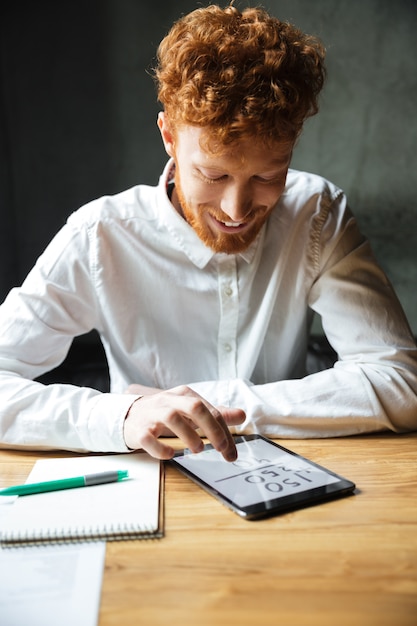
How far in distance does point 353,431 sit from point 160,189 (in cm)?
71

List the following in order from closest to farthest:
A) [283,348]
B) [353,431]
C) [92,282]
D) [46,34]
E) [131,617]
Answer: [131,617], [353,431], [92,282], [283,348], [46,34]

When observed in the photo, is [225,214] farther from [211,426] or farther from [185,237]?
[211,426]

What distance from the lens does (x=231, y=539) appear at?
0.82 metres

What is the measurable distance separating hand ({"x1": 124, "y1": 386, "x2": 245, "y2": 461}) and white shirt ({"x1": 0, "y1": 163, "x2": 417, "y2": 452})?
1.17ft

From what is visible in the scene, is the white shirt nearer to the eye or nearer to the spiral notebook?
the eye

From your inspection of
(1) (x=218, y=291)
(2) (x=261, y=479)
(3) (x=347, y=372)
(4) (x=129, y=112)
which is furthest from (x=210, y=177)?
(4) (x=129, y=112)

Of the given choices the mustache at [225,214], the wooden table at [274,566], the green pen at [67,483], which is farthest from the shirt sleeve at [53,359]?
the mustache at [225,214]

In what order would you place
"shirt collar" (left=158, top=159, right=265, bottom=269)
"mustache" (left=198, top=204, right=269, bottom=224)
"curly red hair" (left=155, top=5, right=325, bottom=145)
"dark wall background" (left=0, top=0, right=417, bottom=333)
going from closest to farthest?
"curly red hair" (left=155, top=5, right=325, bottom=145) < "mustache" (left=198, top=204, right=269, bottom=224) < "shirt collar" (left=158, top=159, right=265, bottom=269) < "dark wall background" (left=0, top=0, right=417, bottom=333)

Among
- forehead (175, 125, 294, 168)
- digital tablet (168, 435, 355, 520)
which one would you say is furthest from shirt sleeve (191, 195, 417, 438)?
forehead (175, 125, 294, 168)

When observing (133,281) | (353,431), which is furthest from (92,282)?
(353,431)

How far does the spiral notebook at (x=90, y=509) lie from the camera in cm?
83

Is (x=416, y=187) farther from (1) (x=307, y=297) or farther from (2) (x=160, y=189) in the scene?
(2) (x=160, y=189)

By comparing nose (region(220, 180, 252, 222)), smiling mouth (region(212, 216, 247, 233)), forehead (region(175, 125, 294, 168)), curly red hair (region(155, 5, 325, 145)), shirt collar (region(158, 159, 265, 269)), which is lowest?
shirt collar (region(158, 159, 265, 269))

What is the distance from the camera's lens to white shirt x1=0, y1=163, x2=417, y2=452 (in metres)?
1.42
